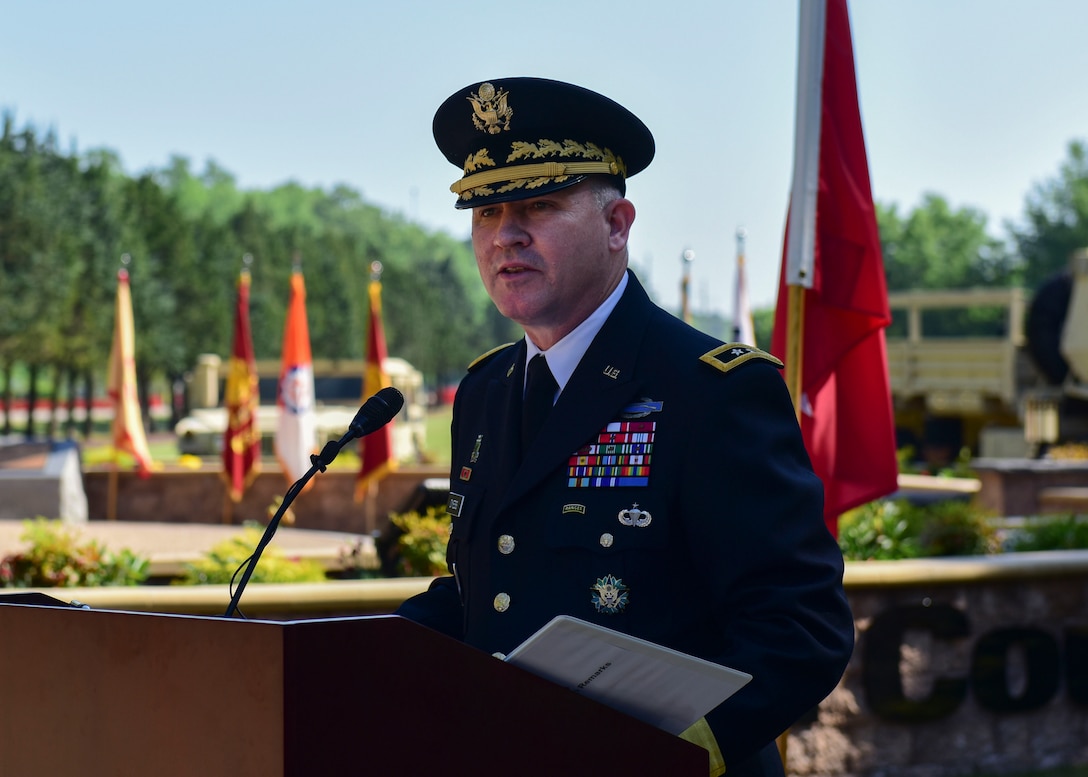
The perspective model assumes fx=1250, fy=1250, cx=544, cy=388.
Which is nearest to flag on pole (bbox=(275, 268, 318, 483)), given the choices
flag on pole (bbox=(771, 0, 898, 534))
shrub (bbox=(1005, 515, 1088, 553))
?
shrub (bbox=(1005, 515, 1088, 553))

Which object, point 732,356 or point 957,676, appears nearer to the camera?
point 732,356

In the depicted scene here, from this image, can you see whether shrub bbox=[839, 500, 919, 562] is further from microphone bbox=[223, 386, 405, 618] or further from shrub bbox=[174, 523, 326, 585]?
microphone bbox=[223, 386, 405, 618]

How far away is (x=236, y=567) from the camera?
24.4 feet

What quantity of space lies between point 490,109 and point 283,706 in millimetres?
1363

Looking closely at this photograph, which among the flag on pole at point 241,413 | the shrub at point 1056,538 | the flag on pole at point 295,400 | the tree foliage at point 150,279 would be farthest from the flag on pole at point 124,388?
the tree foliage at point 150,279

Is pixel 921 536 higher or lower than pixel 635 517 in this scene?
lower

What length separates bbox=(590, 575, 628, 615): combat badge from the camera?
7.22 feet

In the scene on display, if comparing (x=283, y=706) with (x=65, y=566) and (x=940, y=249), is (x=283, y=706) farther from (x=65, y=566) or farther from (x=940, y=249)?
(x=940, y=249)

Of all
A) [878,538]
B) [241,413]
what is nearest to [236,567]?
[878,538]

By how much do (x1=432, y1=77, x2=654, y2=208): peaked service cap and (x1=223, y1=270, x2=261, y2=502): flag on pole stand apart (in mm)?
14778

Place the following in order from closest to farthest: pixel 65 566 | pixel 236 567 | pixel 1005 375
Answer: pixel 236 567, pixel 65 566, pixel 1005 375

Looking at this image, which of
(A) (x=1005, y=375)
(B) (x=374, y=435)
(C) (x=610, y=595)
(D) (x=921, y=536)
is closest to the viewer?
(C) (x=610, y=595)

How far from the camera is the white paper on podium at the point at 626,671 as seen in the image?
1.75m

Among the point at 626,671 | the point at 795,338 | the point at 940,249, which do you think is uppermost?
the point at 940,249
